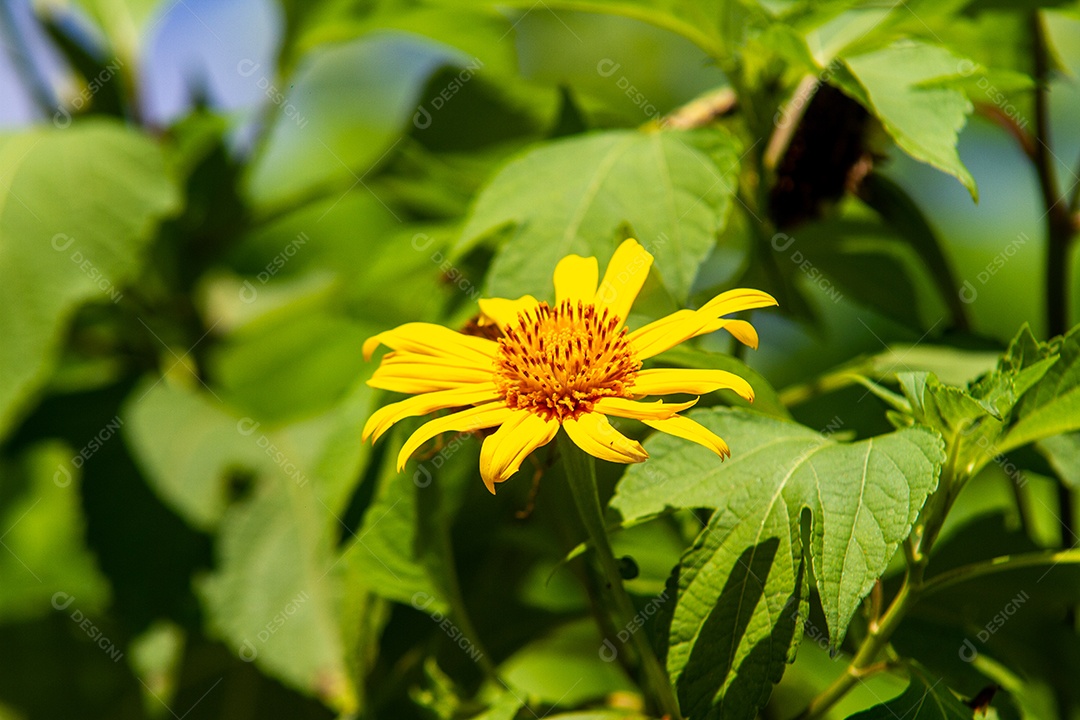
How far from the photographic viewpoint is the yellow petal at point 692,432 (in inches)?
17.6

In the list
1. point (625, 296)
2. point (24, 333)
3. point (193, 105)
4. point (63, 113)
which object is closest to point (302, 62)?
point (193, 105)

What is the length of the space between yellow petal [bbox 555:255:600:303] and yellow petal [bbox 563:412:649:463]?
135 mm

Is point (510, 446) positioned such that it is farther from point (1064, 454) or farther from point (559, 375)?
point (1064, 454)

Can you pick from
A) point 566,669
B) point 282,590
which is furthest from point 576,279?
point 566,669

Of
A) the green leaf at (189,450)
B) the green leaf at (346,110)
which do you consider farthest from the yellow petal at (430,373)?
the green leaf at (346,110)

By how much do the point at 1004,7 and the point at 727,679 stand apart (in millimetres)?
630

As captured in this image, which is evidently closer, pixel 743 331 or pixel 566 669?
pixel 743 331

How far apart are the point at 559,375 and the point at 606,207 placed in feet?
0.66

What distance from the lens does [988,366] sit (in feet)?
2.21

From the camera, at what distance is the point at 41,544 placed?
1394 millimetres

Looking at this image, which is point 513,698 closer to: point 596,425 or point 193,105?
point 596,425

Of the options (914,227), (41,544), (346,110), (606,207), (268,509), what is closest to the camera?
(606,207)

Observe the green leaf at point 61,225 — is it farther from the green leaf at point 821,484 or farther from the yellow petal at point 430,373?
the green leaf at point 821,484

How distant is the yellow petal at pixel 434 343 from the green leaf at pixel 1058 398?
1.03ft
